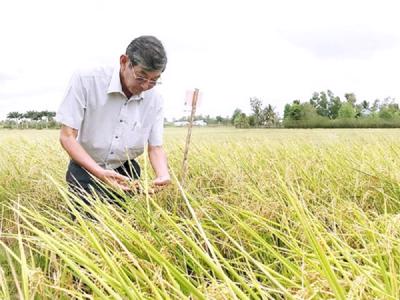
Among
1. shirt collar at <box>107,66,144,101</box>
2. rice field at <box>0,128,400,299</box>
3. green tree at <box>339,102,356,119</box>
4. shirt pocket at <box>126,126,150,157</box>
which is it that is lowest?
rice field at <box>0,128,400,299</box>

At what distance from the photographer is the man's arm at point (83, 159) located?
7.03 feet

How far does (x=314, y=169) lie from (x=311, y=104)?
4281 centimetres

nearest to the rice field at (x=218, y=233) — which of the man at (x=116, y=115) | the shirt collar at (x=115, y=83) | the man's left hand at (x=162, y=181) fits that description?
the man's left hand at (x=162, y=181)

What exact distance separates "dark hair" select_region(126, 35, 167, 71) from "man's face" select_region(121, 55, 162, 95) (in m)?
0.03

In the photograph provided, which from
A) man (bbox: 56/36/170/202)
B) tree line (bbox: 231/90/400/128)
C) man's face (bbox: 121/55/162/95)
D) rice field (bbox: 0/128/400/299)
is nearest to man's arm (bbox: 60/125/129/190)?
man (bbox: 56/36/170/202)

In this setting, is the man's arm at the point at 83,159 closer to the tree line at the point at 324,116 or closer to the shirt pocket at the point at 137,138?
the shirt pocket at the point at 137,138

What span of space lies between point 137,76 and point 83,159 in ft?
1.56

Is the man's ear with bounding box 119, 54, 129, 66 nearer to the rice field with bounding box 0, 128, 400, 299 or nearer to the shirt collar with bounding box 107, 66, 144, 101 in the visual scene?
the shirt collar with bounding box 107, 66, 144, 101

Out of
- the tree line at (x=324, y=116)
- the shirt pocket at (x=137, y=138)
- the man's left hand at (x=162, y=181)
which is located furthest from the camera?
the tree line at (x=324, y=116)

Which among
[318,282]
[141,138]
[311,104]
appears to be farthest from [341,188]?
[311,104]

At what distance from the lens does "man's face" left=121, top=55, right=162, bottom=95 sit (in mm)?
2198

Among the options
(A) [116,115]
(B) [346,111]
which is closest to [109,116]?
(A) [116,115]

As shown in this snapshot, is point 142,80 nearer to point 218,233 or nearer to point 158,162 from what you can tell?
point 158,162

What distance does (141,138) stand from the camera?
2670 millimetres
